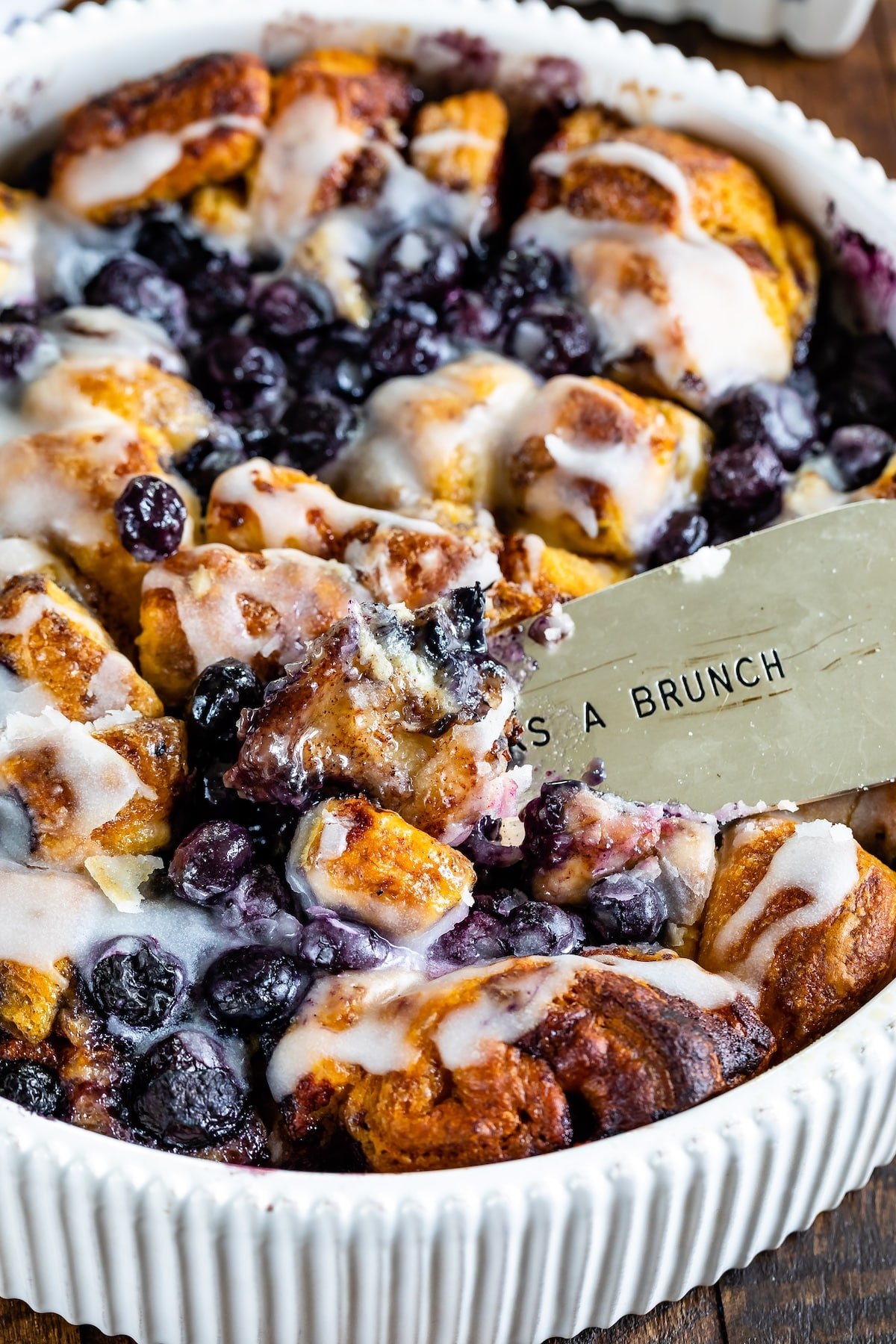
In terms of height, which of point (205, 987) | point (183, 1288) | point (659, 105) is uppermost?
point (659, 105)

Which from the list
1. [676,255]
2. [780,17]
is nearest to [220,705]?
[676,255]

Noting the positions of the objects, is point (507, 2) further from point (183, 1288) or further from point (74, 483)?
point (183, 1288)

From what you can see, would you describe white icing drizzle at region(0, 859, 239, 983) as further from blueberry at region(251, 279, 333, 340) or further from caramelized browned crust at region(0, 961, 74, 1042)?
blueberry at region(251, 279, 333, 340)

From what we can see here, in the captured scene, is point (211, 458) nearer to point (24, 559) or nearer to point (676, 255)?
point (24, 559)

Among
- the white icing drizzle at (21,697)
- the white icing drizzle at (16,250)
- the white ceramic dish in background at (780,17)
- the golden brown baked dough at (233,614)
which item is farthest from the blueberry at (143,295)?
the white ceramic dish in background at (780,17)

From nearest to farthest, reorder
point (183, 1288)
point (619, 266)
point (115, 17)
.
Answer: point (183, 1288) < point (619, 266) < point (115, 17)

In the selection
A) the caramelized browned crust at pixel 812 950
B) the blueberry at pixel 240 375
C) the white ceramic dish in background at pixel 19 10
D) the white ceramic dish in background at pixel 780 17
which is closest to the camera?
the caramelized browned crust at pixel 812 950

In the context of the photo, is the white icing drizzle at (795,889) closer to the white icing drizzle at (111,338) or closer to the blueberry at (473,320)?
the blueberry at (473,320)

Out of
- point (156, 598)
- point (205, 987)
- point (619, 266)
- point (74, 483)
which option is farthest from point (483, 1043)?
point (619, 266)
